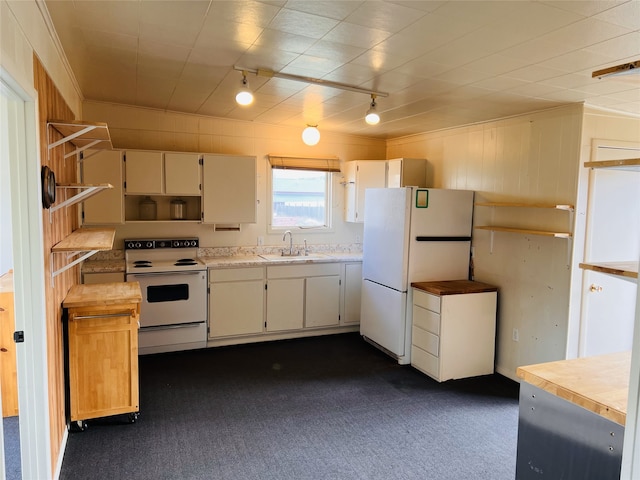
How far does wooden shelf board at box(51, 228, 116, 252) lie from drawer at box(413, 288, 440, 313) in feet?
8.85

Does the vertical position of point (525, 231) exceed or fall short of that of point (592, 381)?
it exceeds it

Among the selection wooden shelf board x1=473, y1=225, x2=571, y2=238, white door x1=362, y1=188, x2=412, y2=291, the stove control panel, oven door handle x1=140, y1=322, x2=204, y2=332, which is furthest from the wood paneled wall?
wooden shelf board x1=473, y1=225, x2=571, y2=238

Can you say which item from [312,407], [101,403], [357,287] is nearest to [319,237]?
[357,287]

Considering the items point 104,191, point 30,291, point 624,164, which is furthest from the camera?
point 104,191

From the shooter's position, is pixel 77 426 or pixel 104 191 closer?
pixel 77 426

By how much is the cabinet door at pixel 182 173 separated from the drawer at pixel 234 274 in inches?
34.4

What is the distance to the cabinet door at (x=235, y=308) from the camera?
4.56 m

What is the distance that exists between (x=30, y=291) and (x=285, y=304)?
9.91ft

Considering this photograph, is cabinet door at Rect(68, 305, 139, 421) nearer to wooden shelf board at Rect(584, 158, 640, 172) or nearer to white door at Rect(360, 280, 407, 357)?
white door at Rect(360, 280, 407, 357)

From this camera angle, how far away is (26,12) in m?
1.85

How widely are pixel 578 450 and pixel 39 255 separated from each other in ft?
8.03

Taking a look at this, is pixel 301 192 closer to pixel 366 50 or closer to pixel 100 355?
pixel 366 50

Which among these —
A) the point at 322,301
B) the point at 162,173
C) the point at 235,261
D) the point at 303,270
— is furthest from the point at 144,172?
the point at 322,301

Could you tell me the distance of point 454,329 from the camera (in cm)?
392
